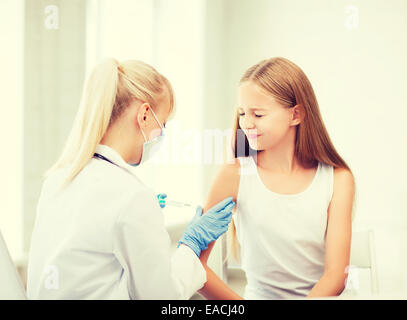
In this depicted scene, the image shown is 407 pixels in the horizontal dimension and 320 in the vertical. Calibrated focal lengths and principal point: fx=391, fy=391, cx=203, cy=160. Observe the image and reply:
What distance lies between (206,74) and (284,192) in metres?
0.34

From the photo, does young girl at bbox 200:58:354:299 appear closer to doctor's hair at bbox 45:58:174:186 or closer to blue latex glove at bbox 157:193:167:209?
blue latex glove at bbox 157:193:167:209

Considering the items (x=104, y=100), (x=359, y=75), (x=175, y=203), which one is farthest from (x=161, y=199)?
(x=359, y=75)

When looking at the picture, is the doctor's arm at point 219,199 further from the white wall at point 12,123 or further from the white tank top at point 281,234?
the white wall at point 12,123

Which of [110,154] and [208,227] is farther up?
[110,154]

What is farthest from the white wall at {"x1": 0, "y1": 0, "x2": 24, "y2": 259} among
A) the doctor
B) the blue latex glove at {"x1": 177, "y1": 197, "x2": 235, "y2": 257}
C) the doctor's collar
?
the blue latex glove at {"x1": 177, "y1": 197, "x2": 235, "y2": 257}

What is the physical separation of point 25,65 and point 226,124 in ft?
1.66

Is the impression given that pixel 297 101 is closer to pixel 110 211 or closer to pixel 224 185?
pixel 224 185

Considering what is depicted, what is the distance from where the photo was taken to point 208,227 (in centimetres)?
89

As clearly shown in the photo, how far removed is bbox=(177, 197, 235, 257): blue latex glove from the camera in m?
0.89

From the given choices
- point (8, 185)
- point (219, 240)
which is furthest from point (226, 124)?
point (8, 185)

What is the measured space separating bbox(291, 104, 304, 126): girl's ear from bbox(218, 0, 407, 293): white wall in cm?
5

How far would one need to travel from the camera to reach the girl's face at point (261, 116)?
2.90ft

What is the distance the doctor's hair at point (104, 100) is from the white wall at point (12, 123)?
0.22 m
